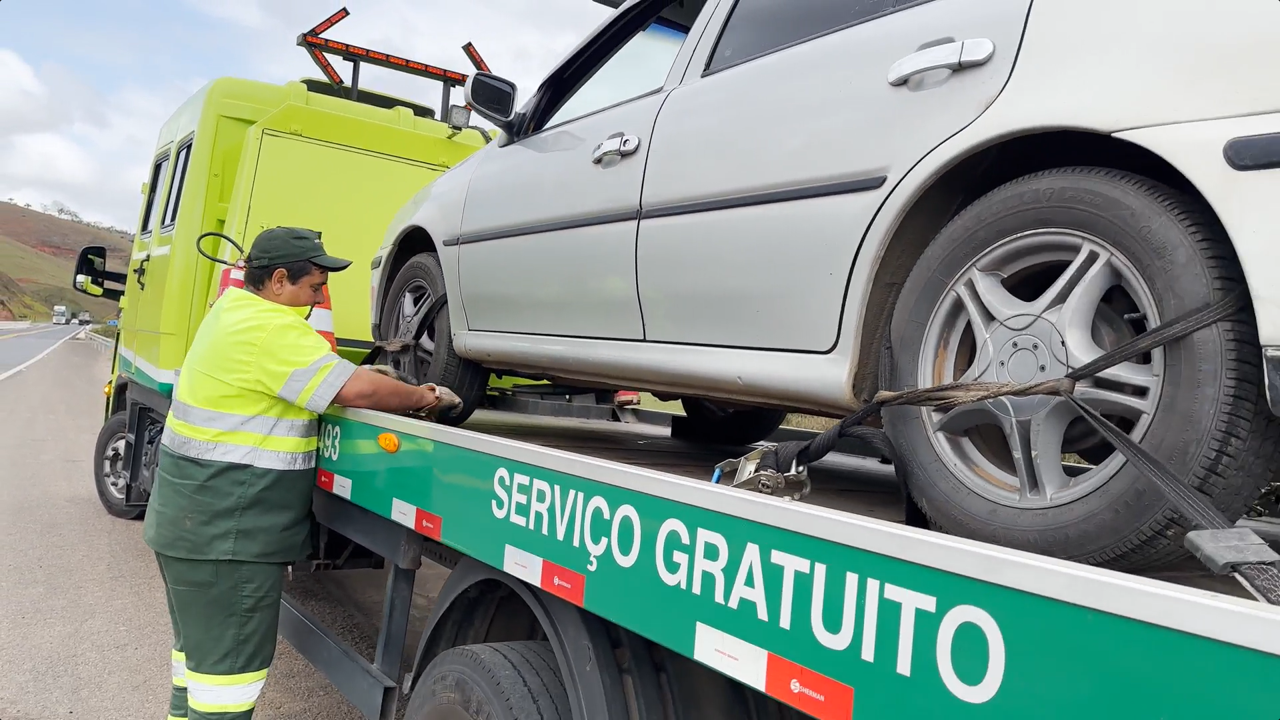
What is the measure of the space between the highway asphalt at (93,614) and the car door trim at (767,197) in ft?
4.60

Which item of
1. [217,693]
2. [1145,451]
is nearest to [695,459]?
[217,693]

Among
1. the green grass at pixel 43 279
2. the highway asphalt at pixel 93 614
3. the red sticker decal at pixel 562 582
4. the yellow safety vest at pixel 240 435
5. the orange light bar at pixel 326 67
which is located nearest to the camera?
the red sticker decal at pixel 562 582

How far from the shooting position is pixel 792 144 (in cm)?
209

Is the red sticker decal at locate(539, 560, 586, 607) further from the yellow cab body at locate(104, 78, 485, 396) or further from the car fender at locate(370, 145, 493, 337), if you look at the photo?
the yellow cab body at locate(104, 78, 485, 396)

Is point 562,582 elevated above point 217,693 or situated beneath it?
elevated above

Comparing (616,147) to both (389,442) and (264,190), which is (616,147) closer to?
(389,442)

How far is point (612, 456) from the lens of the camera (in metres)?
3.00

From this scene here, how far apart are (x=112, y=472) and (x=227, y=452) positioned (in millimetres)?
4524

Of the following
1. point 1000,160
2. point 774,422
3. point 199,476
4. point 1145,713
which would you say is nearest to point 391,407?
point 199,476

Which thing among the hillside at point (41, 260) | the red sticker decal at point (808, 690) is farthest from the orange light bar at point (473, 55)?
the hillside at point (41, 260)

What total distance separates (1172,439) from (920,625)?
0.57m

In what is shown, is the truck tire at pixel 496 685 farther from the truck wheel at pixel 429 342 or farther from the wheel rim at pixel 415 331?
the wheel rim at pixel 415 331

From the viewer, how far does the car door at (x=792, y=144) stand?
184 centimetres

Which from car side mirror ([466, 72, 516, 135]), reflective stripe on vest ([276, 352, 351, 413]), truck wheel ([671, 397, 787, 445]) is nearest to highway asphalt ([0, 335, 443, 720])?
reflective stripe on vest ([276, 352, 351, 413])
